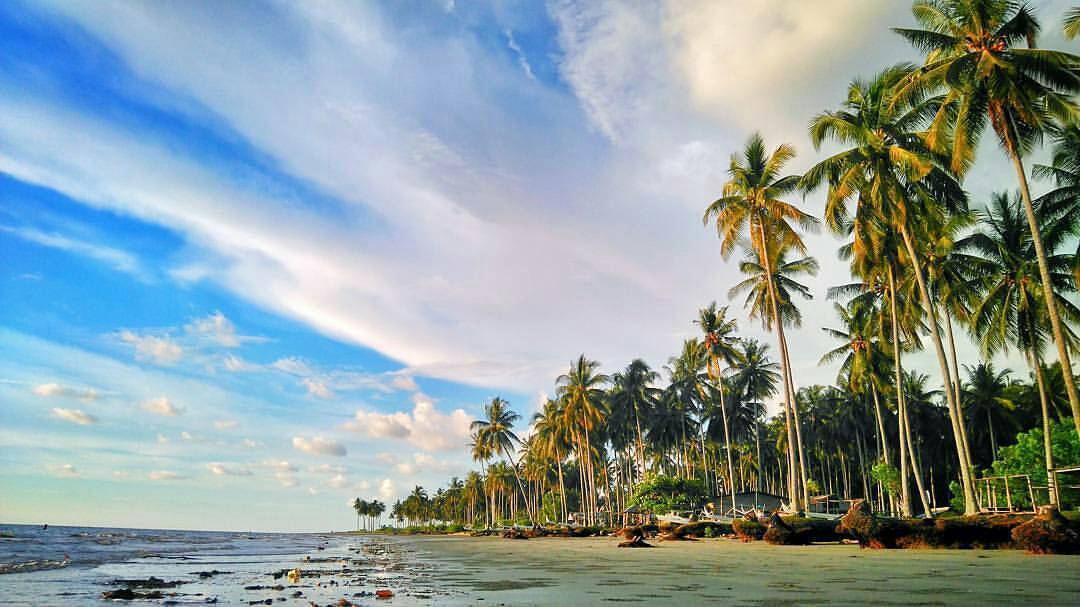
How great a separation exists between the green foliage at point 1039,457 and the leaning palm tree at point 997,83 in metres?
14.7

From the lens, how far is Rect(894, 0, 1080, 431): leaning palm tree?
59.5 ft

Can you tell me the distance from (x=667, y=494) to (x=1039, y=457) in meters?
24.0

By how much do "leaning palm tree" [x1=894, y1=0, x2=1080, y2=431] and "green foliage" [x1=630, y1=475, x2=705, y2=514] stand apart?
104 ft

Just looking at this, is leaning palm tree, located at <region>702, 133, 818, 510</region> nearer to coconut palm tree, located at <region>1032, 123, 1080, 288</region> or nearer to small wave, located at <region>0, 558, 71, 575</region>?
coconut palm tree, located at <region>1032, 123, 1080, 288</region>

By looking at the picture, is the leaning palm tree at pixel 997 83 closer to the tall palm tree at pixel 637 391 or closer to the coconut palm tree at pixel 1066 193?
the coconut palm tree at pixel 1066 193

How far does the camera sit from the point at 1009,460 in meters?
34.3

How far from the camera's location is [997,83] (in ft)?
60.1

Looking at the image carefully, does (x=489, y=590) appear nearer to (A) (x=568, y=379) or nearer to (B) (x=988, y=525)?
(B) (x=988, y=525)

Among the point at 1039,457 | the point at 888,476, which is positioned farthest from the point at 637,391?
the point at 1039,457

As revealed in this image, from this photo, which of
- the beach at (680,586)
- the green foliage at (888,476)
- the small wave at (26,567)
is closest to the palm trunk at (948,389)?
the beach at (680,586)

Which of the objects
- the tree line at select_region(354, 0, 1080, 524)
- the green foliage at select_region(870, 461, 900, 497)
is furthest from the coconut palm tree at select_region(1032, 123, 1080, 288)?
the green foliage at select_region(870, 461, 900, 497)

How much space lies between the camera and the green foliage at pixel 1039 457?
99.1 ft

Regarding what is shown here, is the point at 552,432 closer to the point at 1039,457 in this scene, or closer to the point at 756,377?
the point at 756,377

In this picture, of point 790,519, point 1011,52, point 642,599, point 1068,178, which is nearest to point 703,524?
point 790,519
